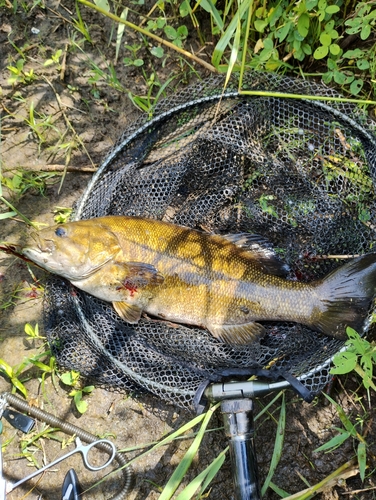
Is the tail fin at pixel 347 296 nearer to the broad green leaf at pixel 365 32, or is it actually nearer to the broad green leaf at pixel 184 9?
the broad green leaf at pixel 365 32

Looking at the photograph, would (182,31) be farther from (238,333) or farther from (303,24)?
(238,333)

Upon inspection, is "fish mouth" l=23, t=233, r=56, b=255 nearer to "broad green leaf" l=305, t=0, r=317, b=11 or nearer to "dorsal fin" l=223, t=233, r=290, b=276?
"dorsal fin" l=223, t=233, r=290, b=276

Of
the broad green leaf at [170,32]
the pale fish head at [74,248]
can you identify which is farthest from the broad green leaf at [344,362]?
the broad green leaf at [170,32]

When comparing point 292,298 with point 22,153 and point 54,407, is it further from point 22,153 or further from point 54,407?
point 22,153

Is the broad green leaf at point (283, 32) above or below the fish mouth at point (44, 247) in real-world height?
above

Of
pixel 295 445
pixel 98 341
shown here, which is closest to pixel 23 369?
pixel 98 341
